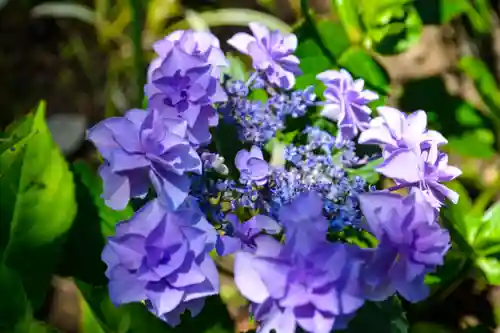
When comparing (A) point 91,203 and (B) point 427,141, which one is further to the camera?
(A) point 91,203

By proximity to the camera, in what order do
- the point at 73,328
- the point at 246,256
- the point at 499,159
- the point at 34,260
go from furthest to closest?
the point at 499,159 < the point at 73,328 < the point at 34,260 < the point at 246,256

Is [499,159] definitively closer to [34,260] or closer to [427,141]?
[427,141]

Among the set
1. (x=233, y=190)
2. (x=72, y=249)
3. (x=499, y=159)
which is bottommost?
(x=499, y=159)

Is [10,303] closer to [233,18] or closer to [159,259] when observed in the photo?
[159,259]

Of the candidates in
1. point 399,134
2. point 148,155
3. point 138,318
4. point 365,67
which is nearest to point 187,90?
point 148,155

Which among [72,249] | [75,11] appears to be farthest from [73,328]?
[75,11]

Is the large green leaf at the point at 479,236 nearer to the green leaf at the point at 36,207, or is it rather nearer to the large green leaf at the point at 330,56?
the large green leaf at the point at 330,56

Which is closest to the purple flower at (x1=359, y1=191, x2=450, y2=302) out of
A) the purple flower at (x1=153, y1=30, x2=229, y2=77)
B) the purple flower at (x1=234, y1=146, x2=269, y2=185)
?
the purple flower at (x1=234, y1=146, x2=269, y2=185)
